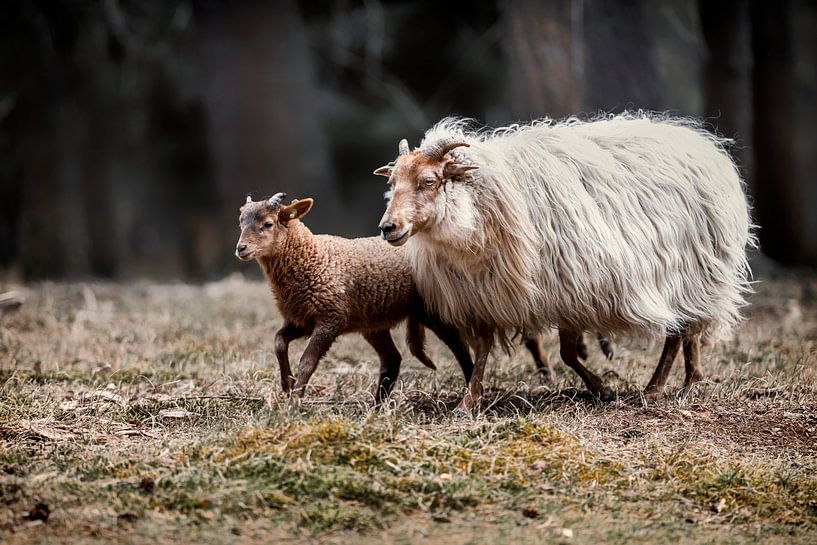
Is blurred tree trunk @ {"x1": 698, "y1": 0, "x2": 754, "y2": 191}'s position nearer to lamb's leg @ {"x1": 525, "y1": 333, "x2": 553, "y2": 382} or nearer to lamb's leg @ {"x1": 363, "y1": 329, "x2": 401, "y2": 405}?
lamb's leg @ {"x1": 525, "y1": 333, "x2": 553, "y2": 382}

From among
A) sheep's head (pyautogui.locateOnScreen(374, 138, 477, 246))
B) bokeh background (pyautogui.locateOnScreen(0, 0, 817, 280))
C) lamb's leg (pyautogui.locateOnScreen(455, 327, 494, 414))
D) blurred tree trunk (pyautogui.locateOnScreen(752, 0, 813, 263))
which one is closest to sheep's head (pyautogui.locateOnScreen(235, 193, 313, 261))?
sheep's head (pyautogui.locateOnScreen(374, 138, 477, 246))

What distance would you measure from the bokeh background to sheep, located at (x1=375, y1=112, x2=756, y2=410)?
2.23m

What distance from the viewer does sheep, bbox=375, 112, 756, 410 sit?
20.5ft

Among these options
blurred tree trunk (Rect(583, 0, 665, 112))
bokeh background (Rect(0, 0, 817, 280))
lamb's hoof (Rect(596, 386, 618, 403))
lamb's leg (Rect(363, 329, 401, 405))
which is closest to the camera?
lamb's hoof (Rect(596, 386, 618, 403))

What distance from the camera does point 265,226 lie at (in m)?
6.44

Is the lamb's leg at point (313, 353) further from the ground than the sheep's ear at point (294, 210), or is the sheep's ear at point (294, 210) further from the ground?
the sheep's ear at point (294, 210)

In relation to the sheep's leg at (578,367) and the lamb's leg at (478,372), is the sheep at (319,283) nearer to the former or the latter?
the lamb's leg at (478,372)

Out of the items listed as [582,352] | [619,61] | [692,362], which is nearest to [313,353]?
[582,352]

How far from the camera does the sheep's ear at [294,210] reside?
6.55 m

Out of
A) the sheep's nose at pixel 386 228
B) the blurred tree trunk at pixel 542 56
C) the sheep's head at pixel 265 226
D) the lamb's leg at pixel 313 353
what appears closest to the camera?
the sheep's nose at pixel 386 228

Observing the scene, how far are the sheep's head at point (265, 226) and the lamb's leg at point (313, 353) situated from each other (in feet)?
1.91

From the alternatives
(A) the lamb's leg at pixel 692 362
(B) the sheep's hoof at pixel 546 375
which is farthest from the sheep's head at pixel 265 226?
(A) the lamb's leg at pixel 692 362

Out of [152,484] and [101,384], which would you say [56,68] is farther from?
[152,484]

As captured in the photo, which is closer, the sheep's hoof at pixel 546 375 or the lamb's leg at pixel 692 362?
the lamb's leg at pixel 692 362
